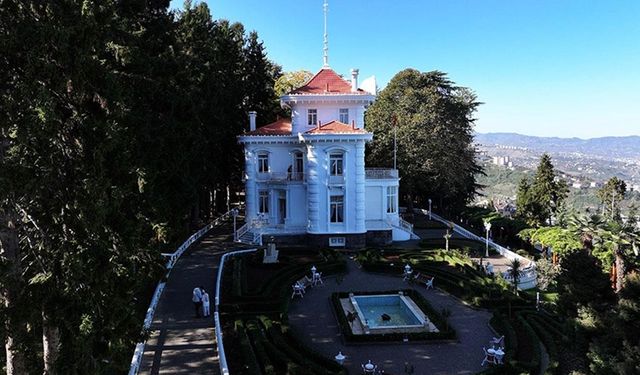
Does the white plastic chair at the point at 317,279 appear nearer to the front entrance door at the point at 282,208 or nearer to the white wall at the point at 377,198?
the front entrance door at the point at 282,208

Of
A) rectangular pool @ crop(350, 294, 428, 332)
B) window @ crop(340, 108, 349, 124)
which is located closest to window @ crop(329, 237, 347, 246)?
window @ crop(340, 108, 349, 124)

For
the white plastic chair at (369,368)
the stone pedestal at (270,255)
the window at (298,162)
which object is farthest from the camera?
the window at (298,162)

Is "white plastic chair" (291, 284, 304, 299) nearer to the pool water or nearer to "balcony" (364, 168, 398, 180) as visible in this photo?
the pool water

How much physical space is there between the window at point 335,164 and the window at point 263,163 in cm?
587

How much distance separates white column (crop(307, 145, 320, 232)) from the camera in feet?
111

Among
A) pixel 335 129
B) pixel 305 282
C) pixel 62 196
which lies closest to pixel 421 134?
pixel 335 129

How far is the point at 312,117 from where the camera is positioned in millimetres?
36938

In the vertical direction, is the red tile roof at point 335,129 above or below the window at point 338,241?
above

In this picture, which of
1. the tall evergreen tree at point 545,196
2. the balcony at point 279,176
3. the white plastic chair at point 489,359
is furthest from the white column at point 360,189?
the tall evergreen tree at point 545,196

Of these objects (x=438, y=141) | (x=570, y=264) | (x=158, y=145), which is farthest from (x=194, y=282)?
(x=438, y=141)

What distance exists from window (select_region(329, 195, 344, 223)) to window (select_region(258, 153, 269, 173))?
633cm

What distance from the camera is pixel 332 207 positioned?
34.6 metres

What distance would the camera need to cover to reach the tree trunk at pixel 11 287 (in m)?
10.1

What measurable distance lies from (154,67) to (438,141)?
31246 millimetres
